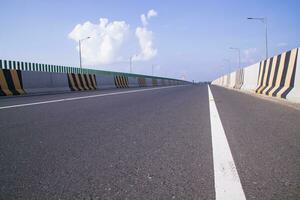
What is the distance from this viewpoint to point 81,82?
24844mm

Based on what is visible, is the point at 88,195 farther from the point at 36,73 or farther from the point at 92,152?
the point at 36,73

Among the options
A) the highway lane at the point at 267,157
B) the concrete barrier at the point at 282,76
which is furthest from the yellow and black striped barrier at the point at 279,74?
the highway lane at the point at 267,157

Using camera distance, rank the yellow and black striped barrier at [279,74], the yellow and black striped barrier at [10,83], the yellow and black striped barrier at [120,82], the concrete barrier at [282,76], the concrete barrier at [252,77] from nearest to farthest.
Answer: the concrete barrier at [282,76] < the yellow and black striped barrier at [279,74] < the yellow and black striped barrier at [10,83] < the concrete barrier at [252,77] < the yellow and black striped barrier at [120,82]

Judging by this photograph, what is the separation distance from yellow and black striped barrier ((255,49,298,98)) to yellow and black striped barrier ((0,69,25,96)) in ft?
40.5

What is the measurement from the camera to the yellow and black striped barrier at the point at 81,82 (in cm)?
2325

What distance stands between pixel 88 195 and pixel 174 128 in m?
3.09

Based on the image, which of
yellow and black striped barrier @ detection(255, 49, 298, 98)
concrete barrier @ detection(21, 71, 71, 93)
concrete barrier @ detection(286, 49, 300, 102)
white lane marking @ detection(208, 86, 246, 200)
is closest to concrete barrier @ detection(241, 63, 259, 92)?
yellow and black striped barrier @ detection(255, 49, 298, 98)

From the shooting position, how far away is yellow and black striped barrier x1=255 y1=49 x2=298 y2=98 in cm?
1110

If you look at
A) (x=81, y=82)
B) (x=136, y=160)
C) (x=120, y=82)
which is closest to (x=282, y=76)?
(x=136, y=160)

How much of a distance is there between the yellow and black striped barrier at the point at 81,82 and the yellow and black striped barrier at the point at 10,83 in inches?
256

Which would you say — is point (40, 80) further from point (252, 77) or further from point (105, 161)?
point (105, 161)

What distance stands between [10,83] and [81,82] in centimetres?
911

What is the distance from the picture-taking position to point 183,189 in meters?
2.40

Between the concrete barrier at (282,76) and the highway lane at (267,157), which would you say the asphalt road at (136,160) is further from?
the concrete barrier at (282,76)
